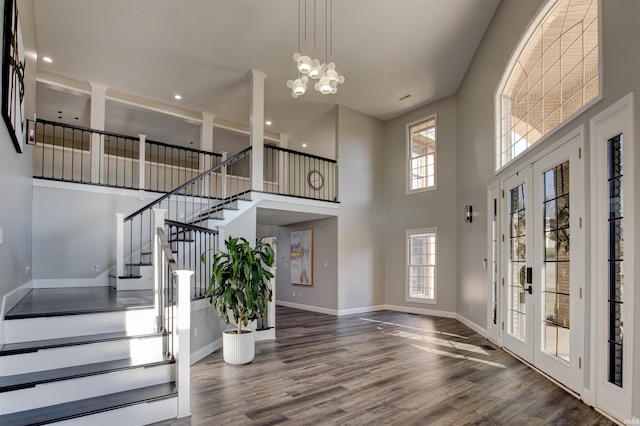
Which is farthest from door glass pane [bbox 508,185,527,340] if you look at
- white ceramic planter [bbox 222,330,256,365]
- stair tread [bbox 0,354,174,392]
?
stair tread [bbox 0,354,174,392]

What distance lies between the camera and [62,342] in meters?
2.90

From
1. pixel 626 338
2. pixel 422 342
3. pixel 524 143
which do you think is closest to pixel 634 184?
pixel 626 338

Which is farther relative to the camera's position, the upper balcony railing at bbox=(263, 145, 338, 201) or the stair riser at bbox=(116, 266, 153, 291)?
the upper balcony railing at bbox=(263, 145, 338, 201)

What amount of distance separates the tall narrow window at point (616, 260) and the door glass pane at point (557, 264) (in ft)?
2.04

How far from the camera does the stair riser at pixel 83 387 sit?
2438mm

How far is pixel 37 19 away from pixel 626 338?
813cm

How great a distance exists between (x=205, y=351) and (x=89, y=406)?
2211 mm

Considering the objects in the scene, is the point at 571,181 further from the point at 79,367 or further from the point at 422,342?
the point at 79,367

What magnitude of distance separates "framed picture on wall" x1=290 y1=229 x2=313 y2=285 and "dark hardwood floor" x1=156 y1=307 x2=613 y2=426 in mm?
3400

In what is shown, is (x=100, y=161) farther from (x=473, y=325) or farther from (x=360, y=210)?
(x=473, y=325)

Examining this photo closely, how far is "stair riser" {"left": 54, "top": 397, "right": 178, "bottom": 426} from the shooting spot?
249 centimetres

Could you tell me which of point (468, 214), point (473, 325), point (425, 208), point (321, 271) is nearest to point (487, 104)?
point (468, 214)

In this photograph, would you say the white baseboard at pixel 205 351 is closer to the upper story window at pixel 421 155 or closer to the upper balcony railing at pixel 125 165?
the upper balcony railing at pixel 125 165

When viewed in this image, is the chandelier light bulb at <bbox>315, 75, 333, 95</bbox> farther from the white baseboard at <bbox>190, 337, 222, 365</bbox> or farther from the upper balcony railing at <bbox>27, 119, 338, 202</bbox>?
the white baseboard at <bbox>190, 337, 222, 365</bbox>
